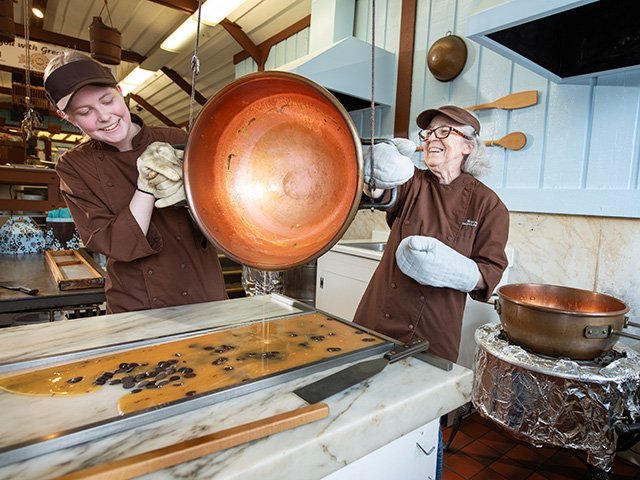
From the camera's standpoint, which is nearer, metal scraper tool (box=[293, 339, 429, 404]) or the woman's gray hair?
metal scraper tool (box=[293, 339, 429, 404])

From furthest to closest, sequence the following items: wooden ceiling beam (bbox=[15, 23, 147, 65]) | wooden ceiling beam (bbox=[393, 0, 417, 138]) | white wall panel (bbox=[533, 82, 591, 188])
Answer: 1. wooden ceiling beam (bbox=[15, 23, 147, 65])
2. wooden ceiling beam (bbox=[393, 0, 417, 138])
3. white wall panel (bbox=[533, 82, 591, 188])

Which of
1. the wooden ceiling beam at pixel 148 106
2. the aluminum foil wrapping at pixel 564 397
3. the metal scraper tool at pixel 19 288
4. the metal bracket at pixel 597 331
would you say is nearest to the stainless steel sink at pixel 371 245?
the aluminum foil wrapping at pixel 564 397

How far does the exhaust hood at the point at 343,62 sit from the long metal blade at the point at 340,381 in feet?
6.99

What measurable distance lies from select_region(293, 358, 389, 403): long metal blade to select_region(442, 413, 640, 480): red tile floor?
1364mm

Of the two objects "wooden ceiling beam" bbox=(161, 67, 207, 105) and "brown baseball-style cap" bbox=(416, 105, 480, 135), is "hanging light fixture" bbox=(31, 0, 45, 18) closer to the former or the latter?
"wooden ceiling beam" bbox=(161, 67, 207, 105)

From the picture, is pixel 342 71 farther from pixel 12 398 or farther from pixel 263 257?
pixel 12 398

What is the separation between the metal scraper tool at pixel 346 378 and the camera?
27.9 inches

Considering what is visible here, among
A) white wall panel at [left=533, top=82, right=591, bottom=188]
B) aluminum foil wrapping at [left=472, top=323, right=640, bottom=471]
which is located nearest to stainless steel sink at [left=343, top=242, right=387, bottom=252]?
white wall panel at [left=533, top=82, right=591, bottom=188]

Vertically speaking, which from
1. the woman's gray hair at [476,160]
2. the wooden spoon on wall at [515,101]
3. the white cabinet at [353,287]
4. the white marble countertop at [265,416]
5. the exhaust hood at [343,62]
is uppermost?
the exhaust hood at [343,62]

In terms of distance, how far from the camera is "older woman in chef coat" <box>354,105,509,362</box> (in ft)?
4.23

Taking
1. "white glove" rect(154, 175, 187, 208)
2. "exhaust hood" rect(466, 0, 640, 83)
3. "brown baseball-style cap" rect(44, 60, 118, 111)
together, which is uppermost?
"exhaust hood" rect(466, 0, 640, 83)

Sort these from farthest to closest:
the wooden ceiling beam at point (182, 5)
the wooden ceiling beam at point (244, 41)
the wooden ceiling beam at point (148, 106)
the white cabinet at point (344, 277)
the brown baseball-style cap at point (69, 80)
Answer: the wooden ceiling beam at point (148, 106) < the wooden ceiling beam at point (244, 41) < the wooden ceiling beam at point (182, 5) < the white cabinet at point (344, 277) < the brown baseball-style cap at point (69, 80)

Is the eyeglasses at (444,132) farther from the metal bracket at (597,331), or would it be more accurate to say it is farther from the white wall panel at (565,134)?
the white wall panel at (565,134)

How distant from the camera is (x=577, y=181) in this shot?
2096mm
